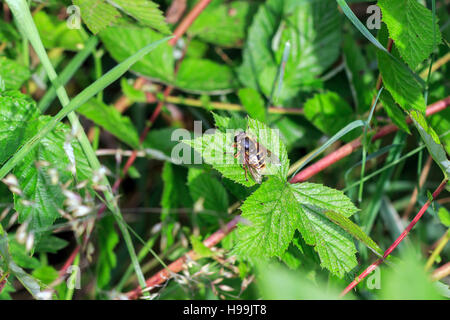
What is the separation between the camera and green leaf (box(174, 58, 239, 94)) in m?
1.95

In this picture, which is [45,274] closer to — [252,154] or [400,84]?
[252,154]

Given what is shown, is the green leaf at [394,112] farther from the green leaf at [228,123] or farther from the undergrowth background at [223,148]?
the green leaf at [228,123]

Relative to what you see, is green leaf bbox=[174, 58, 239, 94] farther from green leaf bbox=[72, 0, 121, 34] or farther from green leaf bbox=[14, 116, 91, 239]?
green leaf bbox=[14, 116, 91, 239]

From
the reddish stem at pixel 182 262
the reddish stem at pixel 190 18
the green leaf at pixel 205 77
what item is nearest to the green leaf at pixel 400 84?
the reddish stem at pixel 182 262

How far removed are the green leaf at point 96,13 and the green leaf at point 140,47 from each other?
1.36 ft

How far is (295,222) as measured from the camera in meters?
1.17

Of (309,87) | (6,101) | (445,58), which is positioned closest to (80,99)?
(6,101)

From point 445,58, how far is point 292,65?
24.8 inches

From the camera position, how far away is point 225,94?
6.68ft

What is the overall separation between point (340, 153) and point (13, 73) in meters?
1.27

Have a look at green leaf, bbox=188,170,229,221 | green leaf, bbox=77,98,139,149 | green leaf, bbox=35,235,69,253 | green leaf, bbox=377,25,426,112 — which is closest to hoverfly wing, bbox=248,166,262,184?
green leaf, bbox=188,170,229,221

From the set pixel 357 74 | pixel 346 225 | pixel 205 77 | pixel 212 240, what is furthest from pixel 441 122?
pixel 205 77

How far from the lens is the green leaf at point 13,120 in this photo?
4.12ft

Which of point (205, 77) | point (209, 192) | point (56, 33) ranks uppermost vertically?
point (56, 33)
